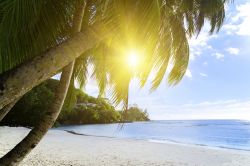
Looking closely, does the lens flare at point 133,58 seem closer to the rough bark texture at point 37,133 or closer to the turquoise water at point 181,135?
the rough bark texture at point 37,133

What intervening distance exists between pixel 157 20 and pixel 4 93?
1542 mm

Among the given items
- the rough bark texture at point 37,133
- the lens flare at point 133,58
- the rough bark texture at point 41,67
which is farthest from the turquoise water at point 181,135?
the rough bark texture at point 41,67

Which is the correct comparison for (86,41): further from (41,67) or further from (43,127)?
(43,127)

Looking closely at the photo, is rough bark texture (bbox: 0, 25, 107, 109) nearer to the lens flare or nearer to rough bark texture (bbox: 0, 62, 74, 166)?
the lens flare

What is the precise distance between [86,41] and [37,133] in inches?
56.5

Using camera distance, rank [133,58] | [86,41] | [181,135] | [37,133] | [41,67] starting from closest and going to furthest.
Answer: [41,67] → [86,41] → [133,58] → [37,133] → [181,135]

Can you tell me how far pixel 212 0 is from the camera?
473 centimetres

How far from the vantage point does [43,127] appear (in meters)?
4.02

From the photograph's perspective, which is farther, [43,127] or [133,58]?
[43,127]

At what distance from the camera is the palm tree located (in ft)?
9.10

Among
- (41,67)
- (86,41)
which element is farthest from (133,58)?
(41,67)

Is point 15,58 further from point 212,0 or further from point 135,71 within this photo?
point 212,0

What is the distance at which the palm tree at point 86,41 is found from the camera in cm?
277

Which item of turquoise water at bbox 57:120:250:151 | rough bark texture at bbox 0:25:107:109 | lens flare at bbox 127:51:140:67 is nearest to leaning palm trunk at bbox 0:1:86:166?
lens flare at bbox 127:51:140:67
